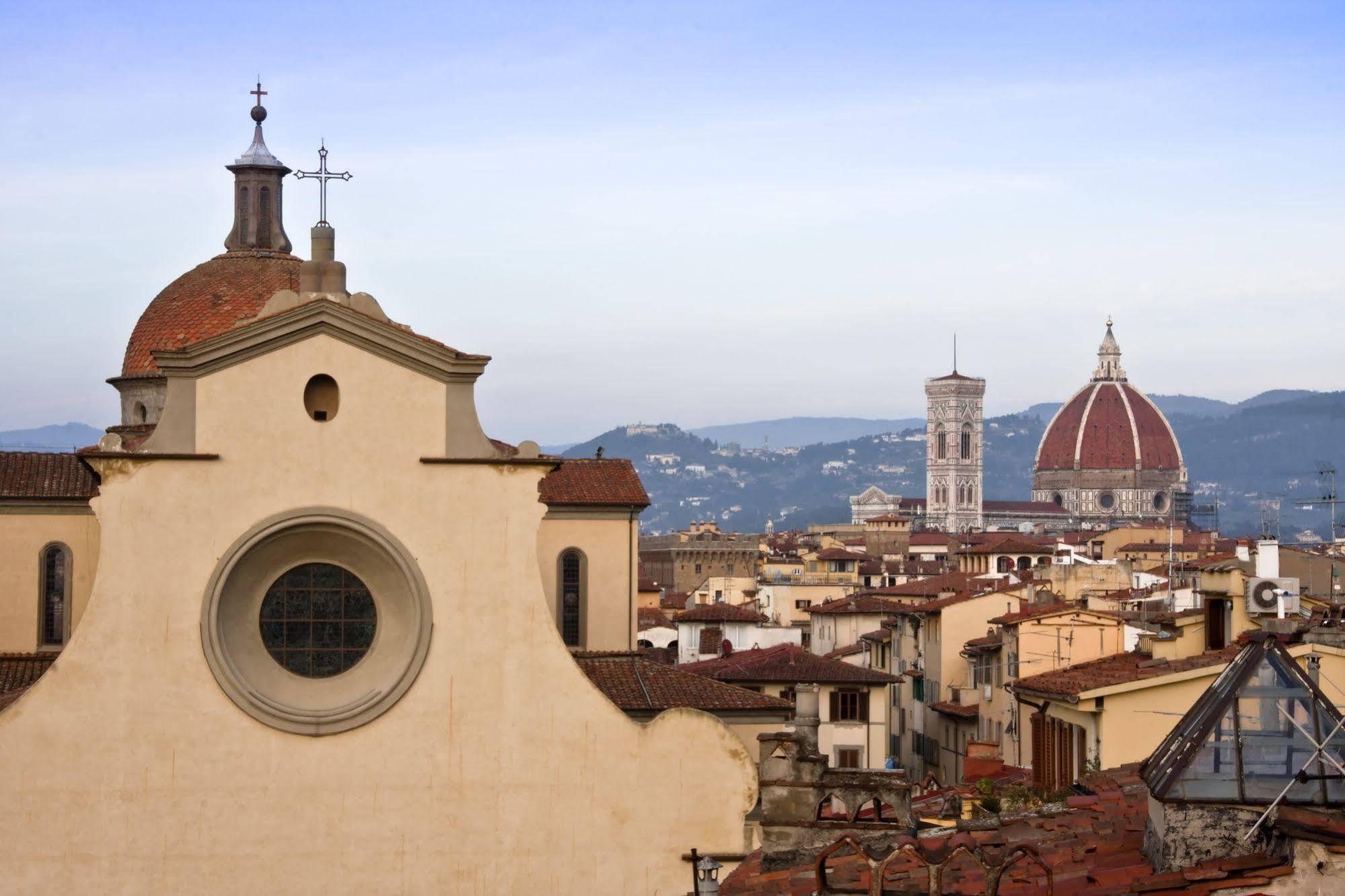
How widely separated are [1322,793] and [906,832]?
6476mm

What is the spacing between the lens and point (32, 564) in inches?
1250

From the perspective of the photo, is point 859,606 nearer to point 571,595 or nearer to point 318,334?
point 571,595

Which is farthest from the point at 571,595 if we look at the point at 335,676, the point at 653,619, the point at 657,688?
the point at 653,619

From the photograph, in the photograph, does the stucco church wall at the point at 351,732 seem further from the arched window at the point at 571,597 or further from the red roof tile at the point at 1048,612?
the red roof tile at the point at 1048,612

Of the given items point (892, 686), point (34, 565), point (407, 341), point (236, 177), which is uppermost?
point (236, 177)

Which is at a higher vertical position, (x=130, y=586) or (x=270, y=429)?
(x=270, y=429)

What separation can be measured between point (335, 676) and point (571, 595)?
9.44 metres

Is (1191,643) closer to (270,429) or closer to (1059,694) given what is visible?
(1059,694)

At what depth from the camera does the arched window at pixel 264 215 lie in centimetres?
4194

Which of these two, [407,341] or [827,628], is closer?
[407,341]

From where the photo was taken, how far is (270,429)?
78.4ft

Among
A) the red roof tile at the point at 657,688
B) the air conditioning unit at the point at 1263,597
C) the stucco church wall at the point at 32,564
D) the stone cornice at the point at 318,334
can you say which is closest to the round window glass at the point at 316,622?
the stone cornice at the point at 318,334

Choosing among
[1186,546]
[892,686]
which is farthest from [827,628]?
[1186,546]

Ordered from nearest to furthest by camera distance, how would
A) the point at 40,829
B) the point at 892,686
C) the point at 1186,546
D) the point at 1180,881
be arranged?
1. the point at 1180,881
2. the point at 40,829
3. the point at 892,686
4. the point at 1186,546
